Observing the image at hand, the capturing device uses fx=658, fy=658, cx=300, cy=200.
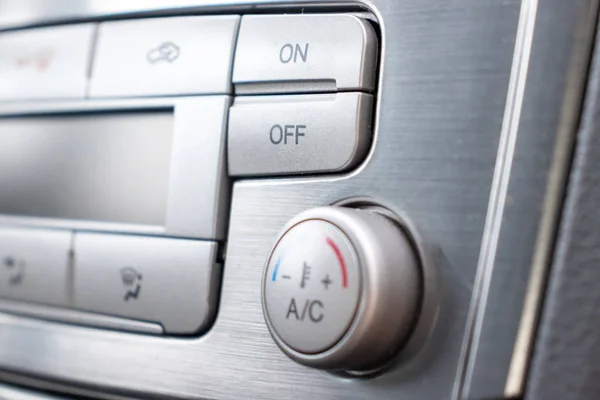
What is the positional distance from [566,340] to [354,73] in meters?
0.15

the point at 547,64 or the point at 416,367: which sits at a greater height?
the point at 547,64

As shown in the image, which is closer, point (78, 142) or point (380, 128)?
point (380, 128)

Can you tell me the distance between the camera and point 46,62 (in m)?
0.45

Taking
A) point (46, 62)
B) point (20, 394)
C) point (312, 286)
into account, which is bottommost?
point (20, 394)

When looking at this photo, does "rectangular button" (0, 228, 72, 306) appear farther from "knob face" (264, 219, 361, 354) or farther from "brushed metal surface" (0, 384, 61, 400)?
"knob face" (264, 219, 361, 354)

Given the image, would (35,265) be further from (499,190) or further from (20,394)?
(499,190)

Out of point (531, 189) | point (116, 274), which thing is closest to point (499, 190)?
point (531, 189)

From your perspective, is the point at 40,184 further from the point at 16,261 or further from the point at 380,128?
the point at 380,128

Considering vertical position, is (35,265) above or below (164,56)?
below

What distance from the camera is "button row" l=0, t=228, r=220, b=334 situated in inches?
14.2

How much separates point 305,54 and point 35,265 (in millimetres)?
225

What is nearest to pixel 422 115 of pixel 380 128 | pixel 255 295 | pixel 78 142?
pixel 380 128

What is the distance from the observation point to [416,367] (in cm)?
29

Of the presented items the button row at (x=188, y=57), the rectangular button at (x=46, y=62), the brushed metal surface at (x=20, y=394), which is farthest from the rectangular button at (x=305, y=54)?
the brushed metal surface at (x=20, y=394)
